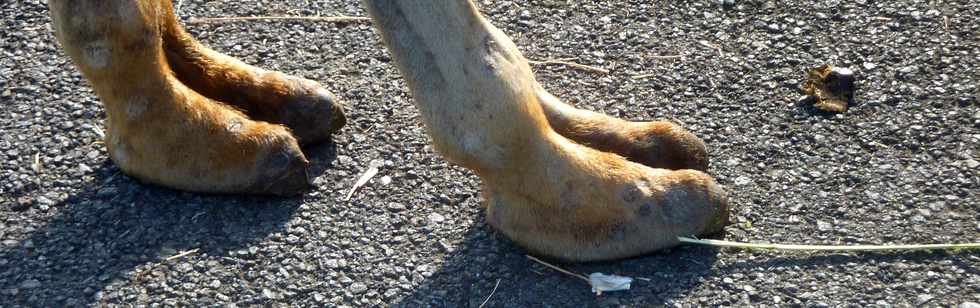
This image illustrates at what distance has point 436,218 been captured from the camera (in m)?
3.40

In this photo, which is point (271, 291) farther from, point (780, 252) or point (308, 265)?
point (780, 252)

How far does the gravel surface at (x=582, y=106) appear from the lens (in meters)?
3.12

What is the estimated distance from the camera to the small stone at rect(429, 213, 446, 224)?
3.39 metres

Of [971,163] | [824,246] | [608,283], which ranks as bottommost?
[608,283]

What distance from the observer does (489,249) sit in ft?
10.6

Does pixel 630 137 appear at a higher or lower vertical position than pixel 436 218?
higher

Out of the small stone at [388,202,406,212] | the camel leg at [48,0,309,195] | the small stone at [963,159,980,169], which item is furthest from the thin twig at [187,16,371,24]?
the small stone at [963,159,980,169]

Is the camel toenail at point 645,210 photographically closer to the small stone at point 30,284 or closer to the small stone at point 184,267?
the small stone at point 184,267

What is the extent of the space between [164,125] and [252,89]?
347 millimetres

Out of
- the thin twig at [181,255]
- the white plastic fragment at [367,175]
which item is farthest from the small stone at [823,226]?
the thin twig at [181,255]

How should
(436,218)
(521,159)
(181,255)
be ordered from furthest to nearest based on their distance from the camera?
(436,218) → (181,255) → (521,159)

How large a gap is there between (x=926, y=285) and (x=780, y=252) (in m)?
0.38

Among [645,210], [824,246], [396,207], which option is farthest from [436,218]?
[824,246]

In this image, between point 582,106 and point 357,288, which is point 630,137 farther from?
point 357,288
